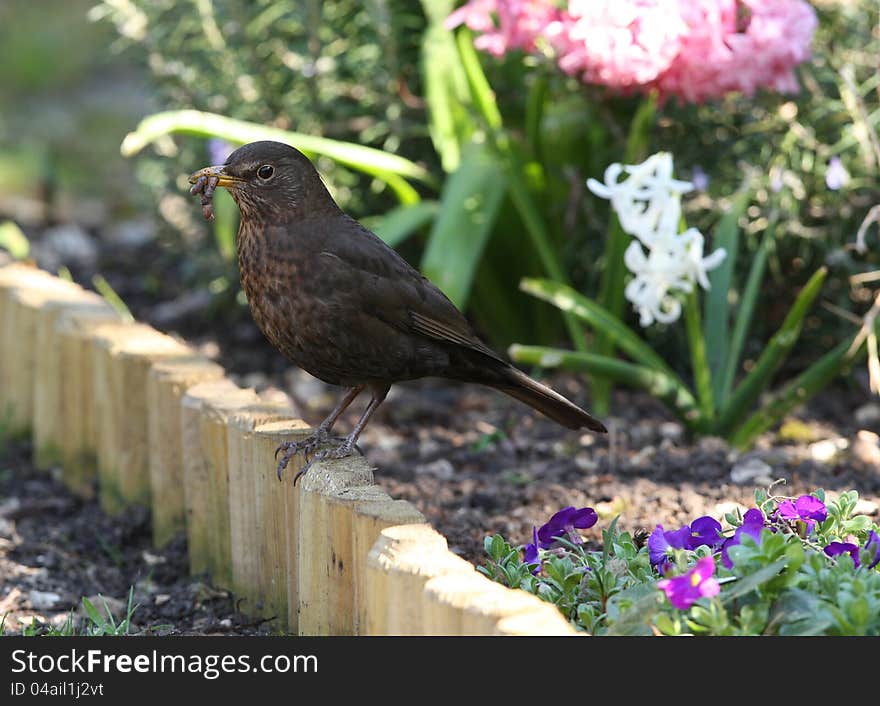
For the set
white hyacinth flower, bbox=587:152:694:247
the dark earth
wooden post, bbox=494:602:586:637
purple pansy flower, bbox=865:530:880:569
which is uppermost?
white hyacinth flower, bbox=587:152:694:247

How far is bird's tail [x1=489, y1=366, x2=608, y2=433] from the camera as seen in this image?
3273 millimetres

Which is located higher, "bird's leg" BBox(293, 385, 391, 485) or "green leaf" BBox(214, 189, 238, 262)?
"green leaf" BBox(214, 189, 238, 262)

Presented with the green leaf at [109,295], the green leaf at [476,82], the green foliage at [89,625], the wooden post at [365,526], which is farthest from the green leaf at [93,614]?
the green leaf at [109,295]

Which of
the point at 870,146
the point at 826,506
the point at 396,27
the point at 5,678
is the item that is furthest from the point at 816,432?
the point at 5,678

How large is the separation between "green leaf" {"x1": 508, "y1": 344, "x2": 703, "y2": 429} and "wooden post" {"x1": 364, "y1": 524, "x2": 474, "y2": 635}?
1378 millimetres

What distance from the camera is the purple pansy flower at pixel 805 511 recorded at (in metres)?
2.44

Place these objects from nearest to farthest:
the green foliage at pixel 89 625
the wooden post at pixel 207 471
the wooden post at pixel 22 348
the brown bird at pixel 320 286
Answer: the green foliage at pixel 89 625 → the brown bird at pixel 320 286 → the wooden post at pixel 207 471 → the wooden post at pixel 22 348

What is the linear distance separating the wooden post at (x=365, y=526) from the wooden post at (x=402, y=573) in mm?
54

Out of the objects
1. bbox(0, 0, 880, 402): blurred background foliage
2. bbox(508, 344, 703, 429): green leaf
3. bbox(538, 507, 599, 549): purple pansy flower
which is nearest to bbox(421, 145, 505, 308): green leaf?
bbox(0, 0, 880, 402): blurred background foliage

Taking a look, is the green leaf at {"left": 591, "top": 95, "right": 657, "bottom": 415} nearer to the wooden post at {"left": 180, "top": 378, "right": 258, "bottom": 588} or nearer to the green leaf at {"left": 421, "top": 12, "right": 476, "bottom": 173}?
the green leaf at {"left": 421, "top": 12, "right": 476, "bottom": 173}

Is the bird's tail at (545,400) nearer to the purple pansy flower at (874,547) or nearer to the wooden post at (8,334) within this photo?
the purple pansy flower at (874,547)

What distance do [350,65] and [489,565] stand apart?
2667 millimetres

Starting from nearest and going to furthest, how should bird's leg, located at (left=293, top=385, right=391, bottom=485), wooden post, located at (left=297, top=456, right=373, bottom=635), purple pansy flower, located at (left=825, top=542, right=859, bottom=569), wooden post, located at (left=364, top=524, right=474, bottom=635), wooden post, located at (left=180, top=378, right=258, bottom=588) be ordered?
wooden post, located at (left=364, top=524, right=474, bottom=635), purple pansy flower, located at (left=825, top=542, right=859, bottom=569), wooden post, located at (left=297, top=456, right=373, bottom=635), bird's leg, located at (left=293, top=385, right=391, bottom=485), wooden post, located at (left=180, top=378, right=258, bottom=588)

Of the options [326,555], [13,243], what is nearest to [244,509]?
[326,555]
